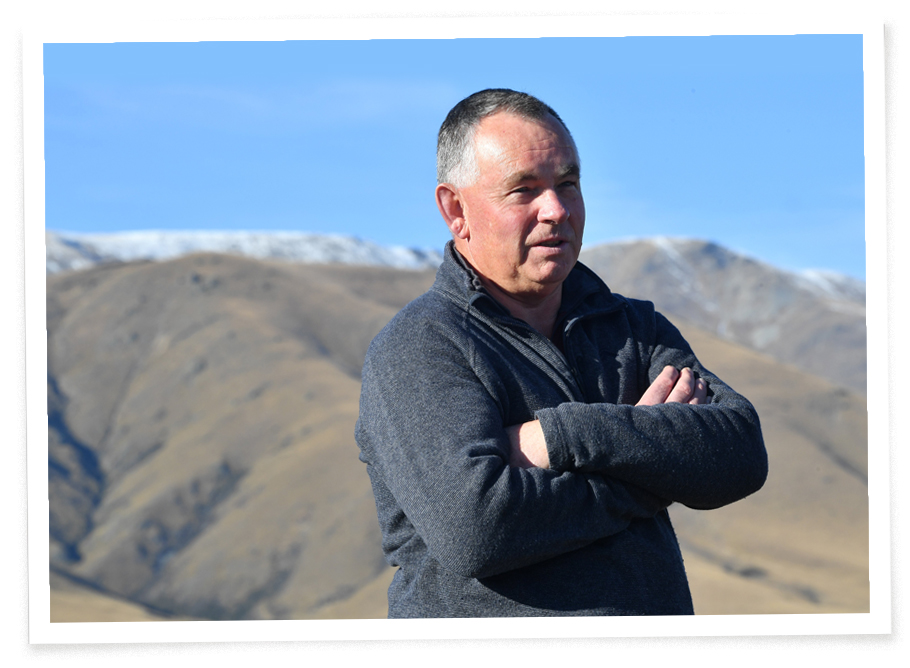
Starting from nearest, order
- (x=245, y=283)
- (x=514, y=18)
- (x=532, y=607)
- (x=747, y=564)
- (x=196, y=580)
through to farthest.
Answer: (x=532, y=607)
(x=514, y=18)
(x=747, y=564)
(x=196, y=580)
(x=245, y=283)

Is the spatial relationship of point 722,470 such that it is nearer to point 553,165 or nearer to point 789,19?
point 553,165

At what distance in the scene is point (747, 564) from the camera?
136 feet

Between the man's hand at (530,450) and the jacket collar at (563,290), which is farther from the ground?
the jacket collar at (563,290)

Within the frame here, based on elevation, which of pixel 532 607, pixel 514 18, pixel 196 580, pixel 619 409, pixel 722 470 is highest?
pixel 514 18

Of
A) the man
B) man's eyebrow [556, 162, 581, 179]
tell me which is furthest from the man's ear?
man's eyebrow [556, 162, 581, 179]

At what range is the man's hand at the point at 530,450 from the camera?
2182 millimetres

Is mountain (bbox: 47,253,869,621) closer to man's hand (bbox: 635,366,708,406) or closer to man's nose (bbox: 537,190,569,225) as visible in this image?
man's hand (bbox: 635,366,708,406)

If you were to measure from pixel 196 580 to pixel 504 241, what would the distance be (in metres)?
45.0

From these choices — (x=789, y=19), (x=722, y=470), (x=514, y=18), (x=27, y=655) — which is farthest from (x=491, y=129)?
(x=27, y=655)

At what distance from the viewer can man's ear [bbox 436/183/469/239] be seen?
2381 millimetres

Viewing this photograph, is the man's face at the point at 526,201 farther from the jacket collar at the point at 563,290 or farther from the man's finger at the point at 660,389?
the man's finger at the point at 660,389

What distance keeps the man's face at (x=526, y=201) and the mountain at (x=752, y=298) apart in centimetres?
7038

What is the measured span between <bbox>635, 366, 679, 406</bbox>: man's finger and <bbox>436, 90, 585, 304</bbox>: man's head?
0.32 m

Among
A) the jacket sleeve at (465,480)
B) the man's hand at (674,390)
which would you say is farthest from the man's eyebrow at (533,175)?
the man's hand at (674,390)
